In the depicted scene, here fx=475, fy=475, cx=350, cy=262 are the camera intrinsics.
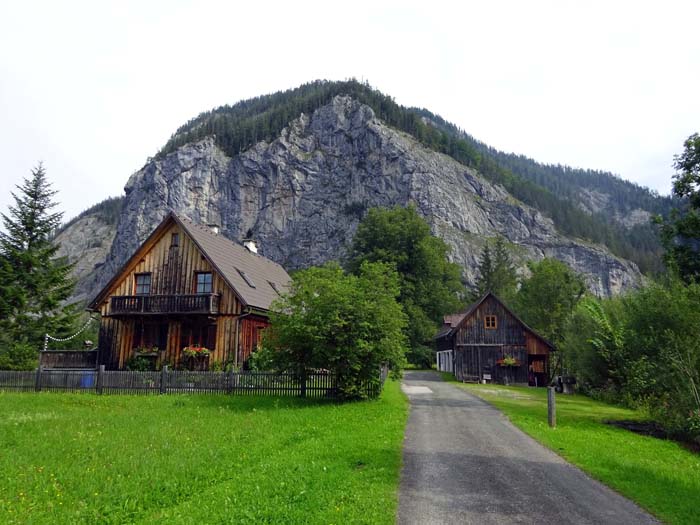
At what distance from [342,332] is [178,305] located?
42.8 ft

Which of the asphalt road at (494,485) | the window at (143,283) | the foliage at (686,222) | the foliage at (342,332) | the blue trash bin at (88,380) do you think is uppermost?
the foliage at (686,222)

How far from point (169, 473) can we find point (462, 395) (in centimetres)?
1922

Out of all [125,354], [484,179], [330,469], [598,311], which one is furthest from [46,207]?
[484,179]

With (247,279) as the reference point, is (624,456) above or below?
below

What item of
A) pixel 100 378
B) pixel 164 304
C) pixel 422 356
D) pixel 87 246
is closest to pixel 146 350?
pixel 164 304

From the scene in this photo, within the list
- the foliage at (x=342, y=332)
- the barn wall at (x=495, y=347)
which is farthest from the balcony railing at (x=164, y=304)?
the barn wall at (x=495, y=347)

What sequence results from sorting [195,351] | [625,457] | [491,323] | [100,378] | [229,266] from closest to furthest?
[625,457]
[100,378]
[195,351]
[229,266]
[491,323]

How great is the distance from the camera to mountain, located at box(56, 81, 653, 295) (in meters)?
120

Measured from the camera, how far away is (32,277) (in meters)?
35.8

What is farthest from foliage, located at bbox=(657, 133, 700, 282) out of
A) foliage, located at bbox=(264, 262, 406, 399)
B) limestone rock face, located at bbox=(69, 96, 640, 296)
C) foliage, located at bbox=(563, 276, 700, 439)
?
limestone rock face, located at bbox=(69, 96, 640, 296)

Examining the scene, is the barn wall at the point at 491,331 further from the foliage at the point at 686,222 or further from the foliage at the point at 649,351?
the foliage at the point at 686,222

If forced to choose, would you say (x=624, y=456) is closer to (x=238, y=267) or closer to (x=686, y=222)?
(x=686, y=222)

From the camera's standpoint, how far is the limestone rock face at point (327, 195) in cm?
12000

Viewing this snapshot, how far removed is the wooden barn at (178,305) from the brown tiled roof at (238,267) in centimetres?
9
